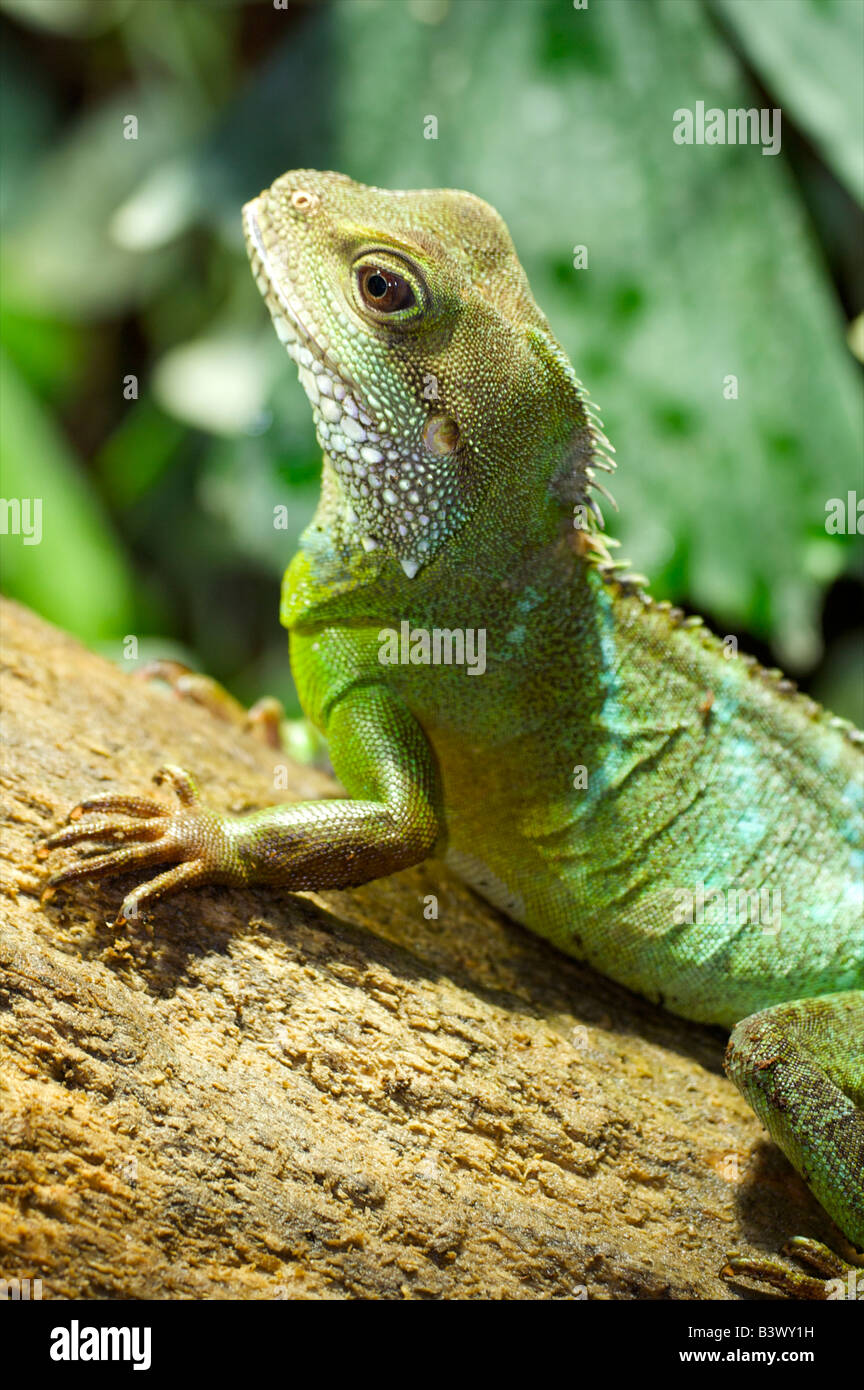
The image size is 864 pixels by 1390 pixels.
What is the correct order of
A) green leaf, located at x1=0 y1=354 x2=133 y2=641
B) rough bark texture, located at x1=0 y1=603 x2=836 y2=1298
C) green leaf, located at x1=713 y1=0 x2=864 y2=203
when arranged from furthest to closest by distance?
green leaf, located at x1=0 y1=354 x2=133 y2=641 → green leaf, located at x1=713 y1=0 x2=864 y2=203 → rough bark texture, located at x1=0 y1=603 x2=836 y2=1298

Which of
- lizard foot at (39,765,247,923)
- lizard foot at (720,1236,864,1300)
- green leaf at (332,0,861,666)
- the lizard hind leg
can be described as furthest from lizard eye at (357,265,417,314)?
lizard foot at (720,1236,864,1300)

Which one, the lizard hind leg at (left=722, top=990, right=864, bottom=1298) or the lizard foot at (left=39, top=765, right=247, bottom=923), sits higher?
the lizard foot at (left=39, top=765, right=247, bottom=923)

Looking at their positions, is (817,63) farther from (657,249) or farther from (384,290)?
(384,290)

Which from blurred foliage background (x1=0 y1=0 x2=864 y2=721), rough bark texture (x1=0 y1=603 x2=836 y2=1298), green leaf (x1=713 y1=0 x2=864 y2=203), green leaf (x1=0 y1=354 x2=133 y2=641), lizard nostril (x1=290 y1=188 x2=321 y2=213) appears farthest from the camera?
green leaf (x1=0 y1=354 x2=133 y2=641)

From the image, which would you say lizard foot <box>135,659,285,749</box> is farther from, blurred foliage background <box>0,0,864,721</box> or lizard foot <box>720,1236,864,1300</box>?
lizard foot <box>720,1236,864,1300</box>

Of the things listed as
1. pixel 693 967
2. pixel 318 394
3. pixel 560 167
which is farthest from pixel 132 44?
pixel 693 967

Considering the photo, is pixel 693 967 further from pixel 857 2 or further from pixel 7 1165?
pixel 857 2
